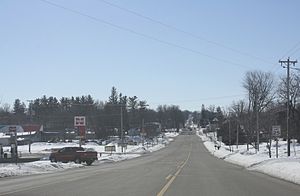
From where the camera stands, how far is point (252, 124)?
105 m

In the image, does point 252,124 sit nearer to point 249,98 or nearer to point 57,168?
point 249,98

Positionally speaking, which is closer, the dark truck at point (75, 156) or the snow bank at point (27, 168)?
the snow bank at point (27, 168)

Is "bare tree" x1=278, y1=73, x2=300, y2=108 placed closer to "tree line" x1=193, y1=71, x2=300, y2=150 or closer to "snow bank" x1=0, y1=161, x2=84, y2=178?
"tree line" x1=193, y1=71, x2=300, y2=150

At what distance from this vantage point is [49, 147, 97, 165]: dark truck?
54.4m

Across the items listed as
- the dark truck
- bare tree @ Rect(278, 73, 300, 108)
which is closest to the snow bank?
the dark truck

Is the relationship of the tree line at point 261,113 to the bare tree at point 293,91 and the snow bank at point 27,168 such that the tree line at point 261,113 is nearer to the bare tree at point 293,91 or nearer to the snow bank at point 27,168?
the bare tree at point 293,91

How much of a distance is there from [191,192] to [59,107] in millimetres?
173003

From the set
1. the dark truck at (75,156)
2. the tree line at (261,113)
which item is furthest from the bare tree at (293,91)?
the dark truck at (75,156)

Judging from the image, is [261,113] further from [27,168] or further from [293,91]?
[27,168]

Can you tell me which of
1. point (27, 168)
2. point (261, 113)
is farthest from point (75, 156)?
point (261, 113)

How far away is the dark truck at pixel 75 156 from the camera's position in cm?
5444

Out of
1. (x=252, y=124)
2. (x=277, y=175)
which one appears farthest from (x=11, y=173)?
(x=252, y=124)

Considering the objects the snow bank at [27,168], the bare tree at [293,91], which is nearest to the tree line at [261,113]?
the bare tree at [293,91]

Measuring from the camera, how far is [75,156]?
5531 cm
